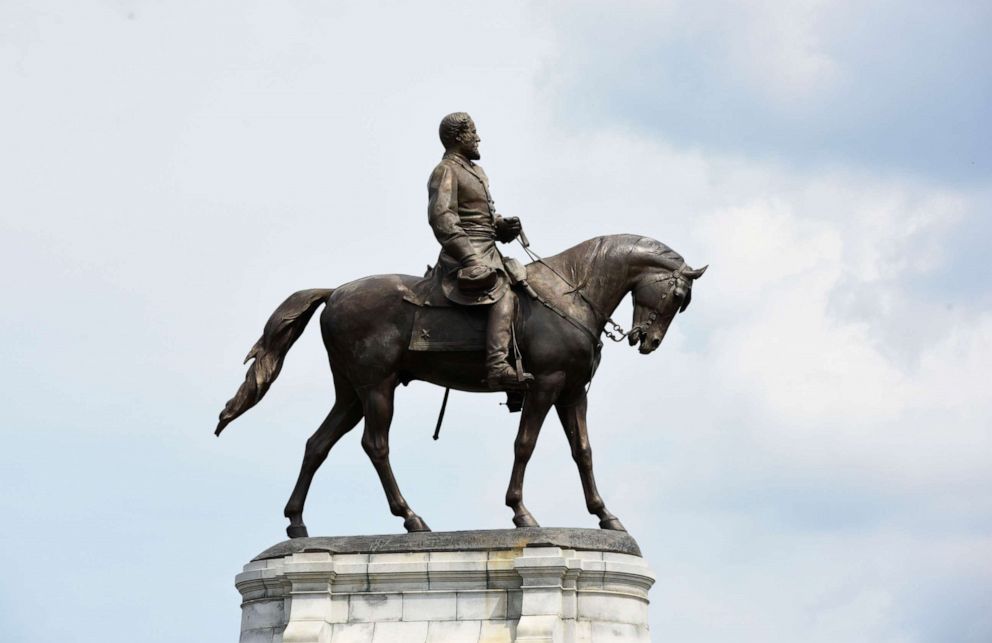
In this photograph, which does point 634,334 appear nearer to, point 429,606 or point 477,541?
point 477,541

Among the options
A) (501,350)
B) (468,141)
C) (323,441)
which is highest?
(468,141)

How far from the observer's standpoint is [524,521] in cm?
1845

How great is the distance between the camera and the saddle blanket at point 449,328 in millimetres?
18609

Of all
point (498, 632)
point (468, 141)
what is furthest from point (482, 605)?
point (468, 141)

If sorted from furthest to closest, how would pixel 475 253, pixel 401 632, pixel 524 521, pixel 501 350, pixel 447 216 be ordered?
pixel 447 216 → pixel 475 253 → pixel 524 521 → pixel 501 350 → pixel 401 632

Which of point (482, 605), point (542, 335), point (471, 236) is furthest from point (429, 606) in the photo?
point (471, 236)

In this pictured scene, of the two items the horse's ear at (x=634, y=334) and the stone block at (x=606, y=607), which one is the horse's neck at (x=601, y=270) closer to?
the horse's ear at (x=634, y=334)

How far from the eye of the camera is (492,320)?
18359mm

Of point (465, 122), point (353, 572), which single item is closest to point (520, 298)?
point (465, 122)

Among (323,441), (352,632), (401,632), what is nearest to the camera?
(401,632)

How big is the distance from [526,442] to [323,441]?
250 centimetres

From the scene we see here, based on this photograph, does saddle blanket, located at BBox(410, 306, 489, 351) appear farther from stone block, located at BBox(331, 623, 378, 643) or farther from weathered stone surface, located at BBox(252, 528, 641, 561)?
stone block, located at BBox(331, 623, 378, 643)

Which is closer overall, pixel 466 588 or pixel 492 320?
pixel 466 588

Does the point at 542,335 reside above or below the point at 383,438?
above
